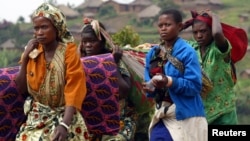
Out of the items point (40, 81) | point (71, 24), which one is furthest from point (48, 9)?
point (71, 24)

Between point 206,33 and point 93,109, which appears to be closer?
point 93,109

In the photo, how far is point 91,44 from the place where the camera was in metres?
8.05

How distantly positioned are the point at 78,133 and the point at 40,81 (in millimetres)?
480

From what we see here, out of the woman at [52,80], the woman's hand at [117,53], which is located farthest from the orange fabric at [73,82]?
the woman's hand at [117,53]

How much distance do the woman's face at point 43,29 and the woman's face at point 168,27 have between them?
805 millimetres

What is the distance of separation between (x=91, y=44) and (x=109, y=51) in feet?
0.56

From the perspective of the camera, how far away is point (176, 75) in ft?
21.5

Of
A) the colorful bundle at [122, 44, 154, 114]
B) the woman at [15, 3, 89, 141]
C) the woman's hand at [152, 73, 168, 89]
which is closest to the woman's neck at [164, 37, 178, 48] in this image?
the woman's hand at [152, 73, 168, 89]

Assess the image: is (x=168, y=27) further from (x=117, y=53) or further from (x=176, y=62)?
(x=117, y=53)

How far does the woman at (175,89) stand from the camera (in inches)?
257

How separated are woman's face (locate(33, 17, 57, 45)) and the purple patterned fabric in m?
0.65

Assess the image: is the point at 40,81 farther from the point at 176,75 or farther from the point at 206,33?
the point at 206,33

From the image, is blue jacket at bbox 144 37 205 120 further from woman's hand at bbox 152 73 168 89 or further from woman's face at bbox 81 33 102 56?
woman's face at bbox 81 33 102 56

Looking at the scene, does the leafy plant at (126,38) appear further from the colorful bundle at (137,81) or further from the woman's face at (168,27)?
the woman's face at (168,27)
